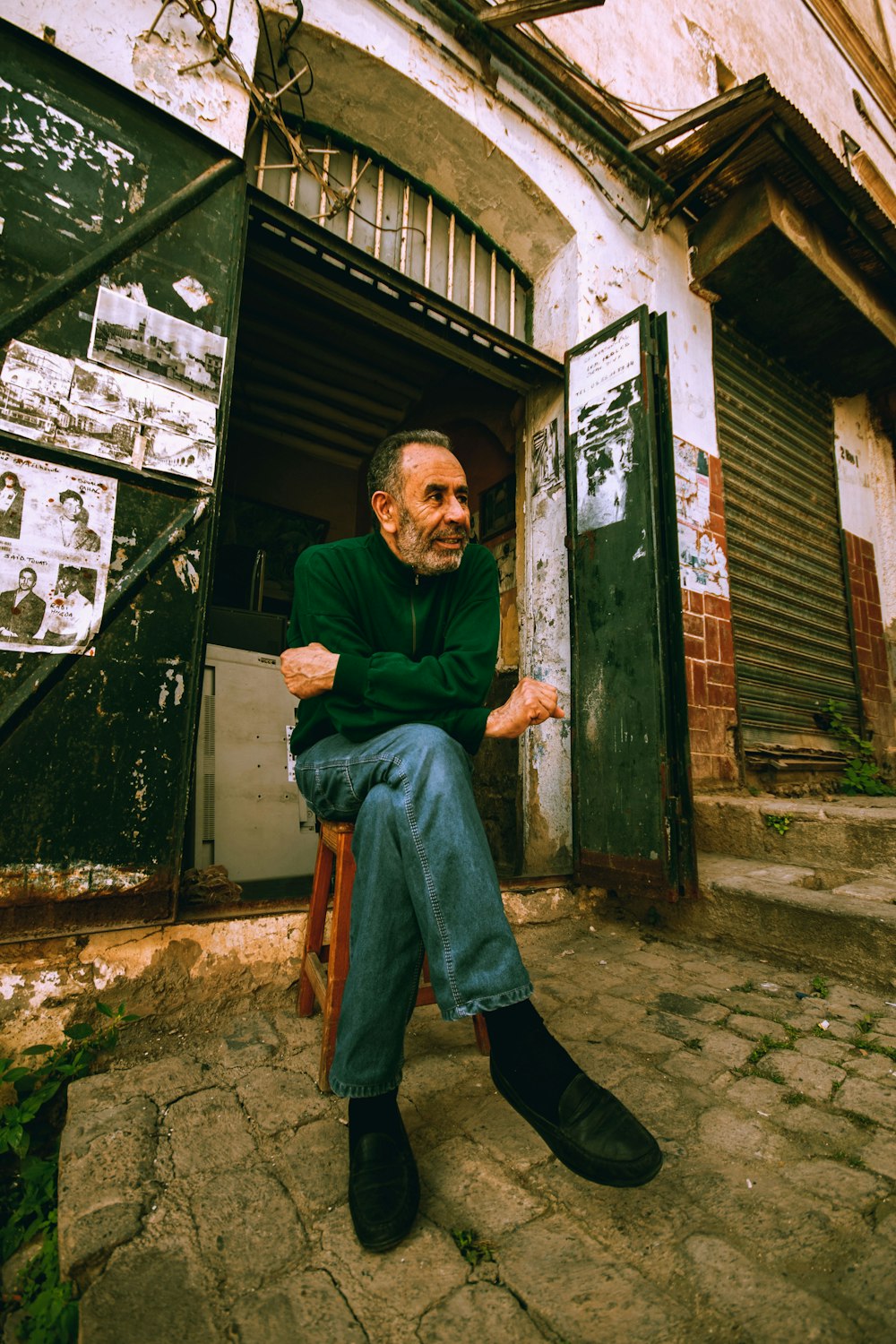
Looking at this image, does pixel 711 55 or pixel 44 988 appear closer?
pixel 44 988

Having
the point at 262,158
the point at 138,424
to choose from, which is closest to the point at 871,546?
the point at 262,158

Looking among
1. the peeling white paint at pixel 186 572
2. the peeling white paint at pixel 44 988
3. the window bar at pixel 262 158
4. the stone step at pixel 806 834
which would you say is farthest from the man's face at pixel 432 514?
the window bar at pixel 262 158

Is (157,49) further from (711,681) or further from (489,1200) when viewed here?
(711,681)

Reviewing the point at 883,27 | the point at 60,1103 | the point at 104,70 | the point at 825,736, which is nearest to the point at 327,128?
the point at 104,70

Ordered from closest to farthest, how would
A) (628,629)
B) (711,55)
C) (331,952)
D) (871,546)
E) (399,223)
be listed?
(331,952) < (628,629) < (399,223) < (711,55) < (871,546)

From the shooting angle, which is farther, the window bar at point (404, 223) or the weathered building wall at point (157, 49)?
the window bar at point (404, 223)

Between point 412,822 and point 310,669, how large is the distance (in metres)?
0.52

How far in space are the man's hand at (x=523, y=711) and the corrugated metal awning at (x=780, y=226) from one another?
175 inches

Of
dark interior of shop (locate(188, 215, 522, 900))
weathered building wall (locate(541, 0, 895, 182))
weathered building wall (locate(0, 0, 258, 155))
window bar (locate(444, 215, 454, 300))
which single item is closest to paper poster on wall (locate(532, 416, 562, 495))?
dark interior of shop (locate(188, 215, 522, 900))

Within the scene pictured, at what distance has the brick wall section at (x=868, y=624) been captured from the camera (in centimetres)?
564

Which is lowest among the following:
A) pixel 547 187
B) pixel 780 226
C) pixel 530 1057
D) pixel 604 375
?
pixel 530 1057

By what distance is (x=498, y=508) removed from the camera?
4883 mm

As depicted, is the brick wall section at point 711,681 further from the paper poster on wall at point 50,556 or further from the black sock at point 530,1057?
the paper poster on wall at point 50,556

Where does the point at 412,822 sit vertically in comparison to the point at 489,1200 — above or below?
above
